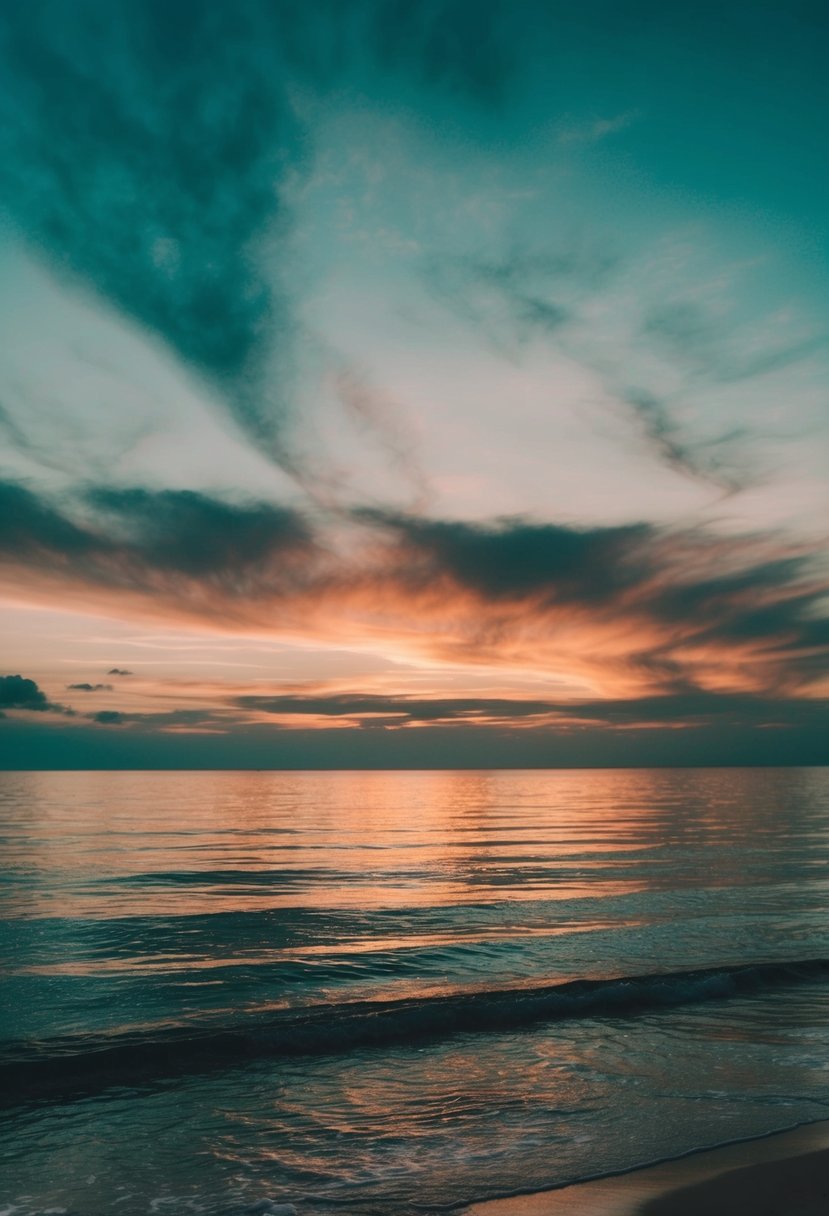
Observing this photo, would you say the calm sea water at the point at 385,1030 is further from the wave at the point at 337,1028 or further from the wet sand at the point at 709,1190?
the wet sand at the point at 709,1190

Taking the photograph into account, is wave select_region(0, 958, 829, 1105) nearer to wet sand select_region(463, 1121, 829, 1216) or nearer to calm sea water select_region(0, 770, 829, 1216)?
calm sea water select_region(0, 770, 829, 1216)

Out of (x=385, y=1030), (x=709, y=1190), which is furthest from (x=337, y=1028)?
(x=709, y=1190)

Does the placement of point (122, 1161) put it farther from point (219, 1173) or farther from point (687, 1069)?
point (687, 1069)

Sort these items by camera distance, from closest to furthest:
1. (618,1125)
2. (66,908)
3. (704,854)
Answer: (618,1125) < (66,908) < (704,854)

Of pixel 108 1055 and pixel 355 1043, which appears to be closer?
pixel 108 1055


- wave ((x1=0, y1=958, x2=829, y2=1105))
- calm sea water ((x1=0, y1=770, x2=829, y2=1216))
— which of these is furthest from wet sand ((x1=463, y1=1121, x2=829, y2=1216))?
wave ((x1=0, y1=958, x2=829, y2=1105))

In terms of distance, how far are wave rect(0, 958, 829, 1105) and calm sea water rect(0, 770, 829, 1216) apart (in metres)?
0.06

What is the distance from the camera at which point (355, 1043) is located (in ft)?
50.1

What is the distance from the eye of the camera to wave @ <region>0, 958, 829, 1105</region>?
13.6 m

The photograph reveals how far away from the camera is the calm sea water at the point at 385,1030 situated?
31.8 feet

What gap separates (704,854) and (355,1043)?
35.1 meters

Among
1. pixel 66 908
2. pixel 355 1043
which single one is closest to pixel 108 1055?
pixel 355 1043

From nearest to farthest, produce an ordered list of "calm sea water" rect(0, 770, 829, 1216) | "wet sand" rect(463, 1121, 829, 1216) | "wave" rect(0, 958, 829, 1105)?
"wet sand" rect(463, 1121, 829, 1216) → "calm sea water" rect(0, 770, 829, 1216) → "wave" rect(0, 958, 829, 1105)

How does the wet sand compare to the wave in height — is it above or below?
above
